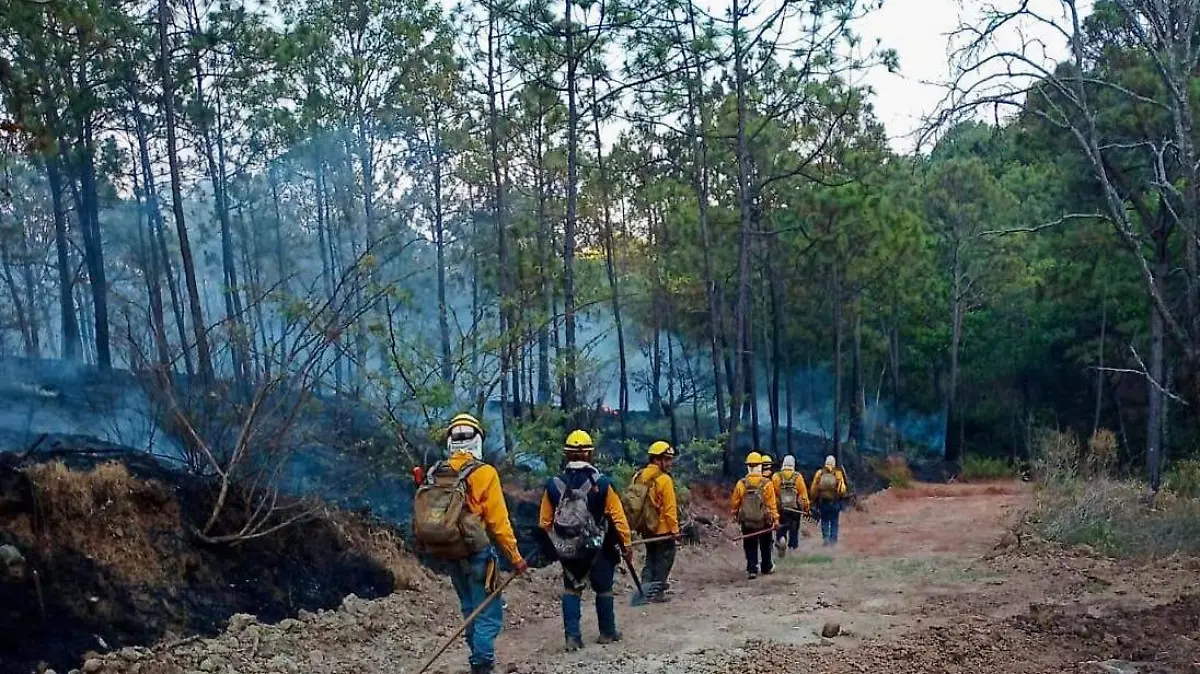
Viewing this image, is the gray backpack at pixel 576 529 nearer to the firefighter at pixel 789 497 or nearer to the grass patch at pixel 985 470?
the firefighter at pixel 789 497

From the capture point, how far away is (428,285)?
102ft

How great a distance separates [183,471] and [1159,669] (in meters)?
8.25

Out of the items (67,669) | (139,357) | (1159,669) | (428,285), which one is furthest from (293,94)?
(1159,669)

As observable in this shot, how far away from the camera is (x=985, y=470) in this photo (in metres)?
34.6

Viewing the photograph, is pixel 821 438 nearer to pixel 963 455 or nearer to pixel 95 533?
pixel 963 455

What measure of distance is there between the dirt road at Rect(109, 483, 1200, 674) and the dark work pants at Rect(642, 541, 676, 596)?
0.82ft

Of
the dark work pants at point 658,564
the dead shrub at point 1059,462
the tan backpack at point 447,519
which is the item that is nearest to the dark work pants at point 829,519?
the dead shrub at point 1059,462

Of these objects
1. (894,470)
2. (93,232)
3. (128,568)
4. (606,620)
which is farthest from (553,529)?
(894,470)

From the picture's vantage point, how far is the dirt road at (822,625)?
6977 mm

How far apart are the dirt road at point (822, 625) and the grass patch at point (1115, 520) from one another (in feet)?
1.65

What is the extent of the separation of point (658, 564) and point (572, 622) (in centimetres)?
281

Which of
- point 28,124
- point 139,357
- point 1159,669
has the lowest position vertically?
point 1159,669

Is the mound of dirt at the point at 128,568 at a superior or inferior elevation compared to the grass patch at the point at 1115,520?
superior

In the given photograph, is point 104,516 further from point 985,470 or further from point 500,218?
point 985,470
